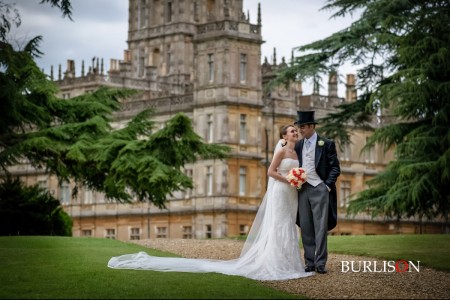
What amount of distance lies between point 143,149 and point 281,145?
1980 centimetres

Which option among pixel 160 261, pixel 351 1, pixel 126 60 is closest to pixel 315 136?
pixel 160 261

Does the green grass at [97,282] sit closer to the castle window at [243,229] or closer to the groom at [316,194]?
the groom at [316,194]

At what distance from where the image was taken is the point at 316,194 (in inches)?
667

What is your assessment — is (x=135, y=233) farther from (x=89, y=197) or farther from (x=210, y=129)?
(x=210, y=129)

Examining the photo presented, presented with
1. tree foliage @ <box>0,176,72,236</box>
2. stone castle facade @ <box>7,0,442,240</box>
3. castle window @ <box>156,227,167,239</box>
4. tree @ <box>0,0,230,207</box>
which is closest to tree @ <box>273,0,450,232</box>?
tree @ <box>0,0,230,207</box>

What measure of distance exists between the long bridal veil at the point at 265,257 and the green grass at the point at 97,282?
56 centimetres

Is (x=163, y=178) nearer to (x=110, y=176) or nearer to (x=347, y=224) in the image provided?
(x=110, y=176)

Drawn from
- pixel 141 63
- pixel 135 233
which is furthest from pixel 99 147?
pixel 141 63

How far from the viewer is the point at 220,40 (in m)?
61.4

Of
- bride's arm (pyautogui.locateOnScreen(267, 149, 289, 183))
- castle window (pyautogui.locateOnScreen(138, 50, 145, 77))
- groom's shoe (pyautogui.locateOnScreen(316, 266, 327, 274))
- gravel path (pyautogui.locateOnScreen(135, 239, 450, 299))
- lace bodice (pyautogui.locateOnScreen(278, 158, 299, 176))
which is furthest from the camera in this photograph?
castle window (pyautogui.locateOnScreen(138, 50, 145, 77))

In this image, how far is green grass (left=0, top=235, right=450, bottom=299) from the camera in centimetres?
1399

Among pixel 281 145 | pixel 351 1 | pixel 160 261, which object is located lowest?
pixel 160 261

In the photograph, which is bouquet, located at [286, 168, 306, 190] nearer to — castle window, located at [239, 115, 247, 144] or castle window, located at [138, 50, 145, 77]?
castle window, located at [239, 115, 247, 144]

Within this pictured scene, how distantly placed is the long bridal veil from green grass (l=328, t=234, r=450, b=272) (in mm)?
2932
